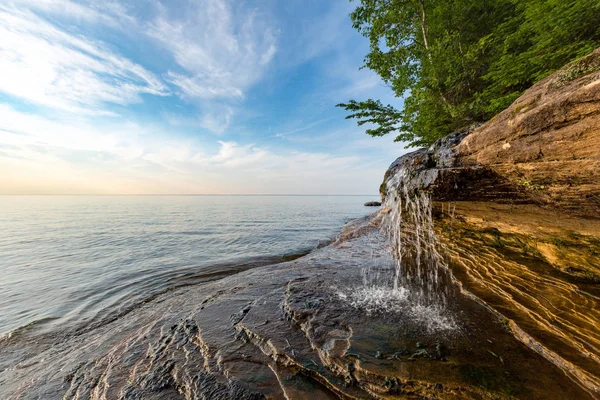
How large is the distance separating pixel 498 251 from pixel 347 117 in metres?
12.3

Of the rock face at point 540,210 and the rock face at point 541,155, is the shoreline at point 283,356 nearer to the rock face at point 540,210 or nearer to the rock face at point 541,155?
the rock face at point 540,210

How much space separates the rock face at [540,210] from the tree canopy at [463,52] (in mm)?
5644

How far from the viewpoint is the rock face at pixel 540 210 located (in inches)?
141


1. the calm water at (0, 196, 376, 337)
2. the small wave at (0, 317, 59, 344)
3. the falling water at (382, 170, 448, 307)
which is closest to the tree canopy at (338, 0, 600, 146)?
the falling water at (382, 170, 448, 307)

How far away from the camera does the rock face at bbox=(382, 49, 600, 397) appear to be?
3.57m

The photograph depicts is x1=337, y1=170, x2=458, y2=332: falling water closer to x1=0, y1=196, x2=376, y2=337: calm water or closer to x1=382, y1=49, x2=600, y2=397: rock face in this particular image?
x1=382, y1=49, x2=600, y2=397: rock face

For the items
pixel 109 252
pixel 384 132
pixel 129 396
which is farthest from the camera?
pixel 384 132

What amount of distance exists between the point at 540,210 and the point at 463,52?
12507 millimetres

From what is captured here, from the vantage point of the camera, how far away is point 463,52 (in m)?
12.7

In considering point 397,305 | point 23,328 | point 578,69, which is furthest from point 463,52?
point 23,328

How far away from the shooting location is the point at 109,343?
4648 millimetres

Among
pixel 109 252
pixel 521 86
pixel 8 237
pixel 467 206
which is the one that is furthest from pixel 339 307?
pixel 8 237

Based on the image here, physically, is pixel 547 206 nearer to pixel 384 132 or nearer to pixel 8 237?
pixel 384 132

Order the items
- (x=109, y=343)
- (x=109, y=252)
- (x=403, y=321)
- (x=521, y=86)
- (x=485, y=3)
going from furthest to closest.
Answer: (x=109, y=252) → (x=485, y=3) → (x=521, y=86) → (x=109, y=343) → (x=403, y=321)
